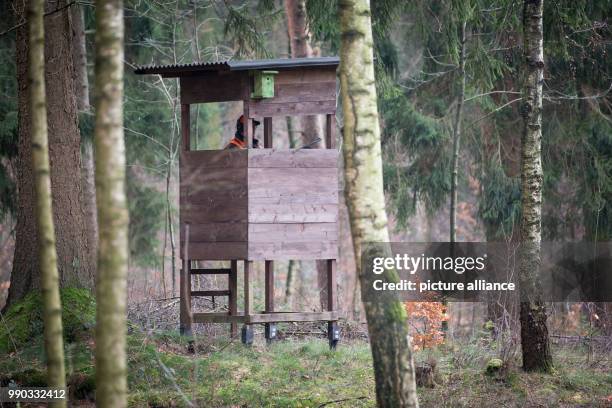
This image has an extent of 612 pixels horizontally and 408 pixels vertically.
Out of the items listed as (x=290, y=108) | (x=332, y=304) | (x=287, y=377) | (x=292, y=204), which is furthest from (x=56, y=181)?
(x=332, y=304)

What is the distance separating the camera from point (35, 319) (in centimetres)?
884

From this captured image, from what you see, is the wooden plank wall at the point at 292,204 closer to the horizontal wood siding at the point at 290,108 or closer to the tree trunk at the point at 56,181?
the horizontal wood siding at the point at 290,108

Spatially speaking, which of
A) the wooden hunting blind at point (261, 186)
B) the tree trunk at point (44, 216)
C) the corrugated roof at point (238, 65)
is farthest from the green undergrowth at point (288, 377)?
the corrugated roof at point (238, 65)

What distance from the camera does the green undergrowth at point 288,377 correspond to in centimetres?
775

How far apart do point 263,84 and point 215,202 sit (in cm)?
150

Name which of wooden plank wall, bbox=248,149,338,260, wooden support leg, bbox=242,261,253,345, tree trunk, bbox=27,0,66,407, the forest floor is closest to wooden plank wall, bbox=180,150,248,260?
wooden plank wall, bbox=248,149,338,260

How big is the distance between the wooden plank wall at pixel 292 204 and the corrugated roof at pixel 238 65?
99 cm

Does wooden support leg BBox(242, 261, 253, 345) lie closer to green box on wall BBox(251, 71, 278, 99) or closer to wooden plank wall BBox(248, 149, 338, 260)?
wooden plank wall BBox(248, 149, 338, 260)

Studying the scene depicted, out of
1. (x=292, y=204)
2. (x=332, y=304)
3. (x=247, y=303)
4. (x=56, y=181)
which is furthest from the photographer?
(x=332, y=304)

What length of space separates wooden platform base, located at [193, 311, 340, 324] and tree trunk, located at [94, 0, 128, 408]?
189 inches

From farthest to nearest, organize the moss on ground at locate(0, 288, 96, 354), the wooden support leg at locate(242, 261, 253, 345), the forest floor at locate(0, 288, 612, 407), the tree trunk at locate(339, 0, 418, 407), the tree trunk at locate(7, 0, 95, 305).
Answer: the wooden support leg at locate(242, 261, 253, 345) < the tree trunk at locate(7, 0, 95, 305) < the moss on ground at locate(0, 288, 96, 354) < the forest floor at locate(0, 288, 612, 407) < the tree trunk at locate(339, 0, 418, 407)

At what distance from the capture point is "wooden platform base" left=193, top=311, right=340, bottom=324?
32.5 feet

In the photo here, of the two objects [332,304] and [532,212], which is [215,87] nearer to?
[332,304]

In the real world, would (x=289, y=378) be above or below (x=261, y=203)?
below
